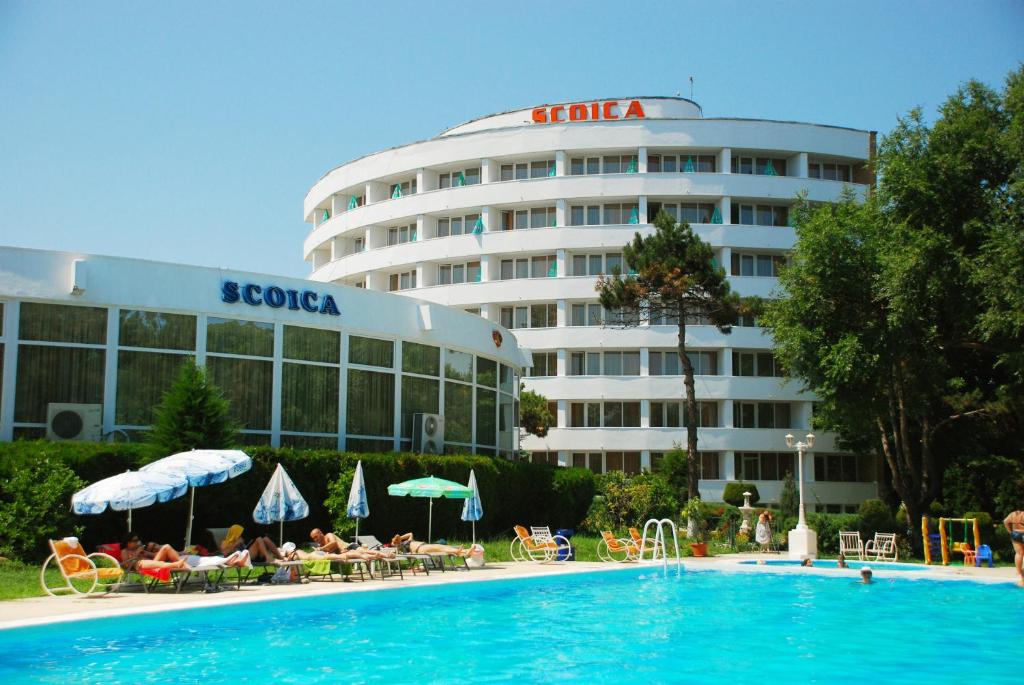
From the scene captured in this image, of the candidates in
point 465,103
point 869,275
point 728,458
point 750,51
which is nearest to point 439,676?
point 750,51

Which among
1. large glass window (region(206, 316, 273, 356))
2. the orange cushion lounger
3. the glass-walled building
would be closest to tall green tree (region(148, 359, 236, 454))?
the glass-walled building

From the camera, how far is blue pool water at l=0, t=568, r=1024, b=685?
12.1 meters

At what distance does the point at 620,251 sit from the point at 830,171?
1269 centimetres

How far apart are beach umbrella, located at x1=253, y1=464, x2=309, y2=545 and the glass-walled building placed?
4420 millimetres

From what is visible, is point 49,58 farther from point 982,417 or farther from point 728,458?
point 728,458

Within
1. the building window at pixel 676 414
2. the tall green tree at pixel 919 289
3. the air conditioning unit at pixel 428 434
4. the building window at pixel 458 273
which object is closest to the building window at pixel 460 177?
the building window at pixel 458 273

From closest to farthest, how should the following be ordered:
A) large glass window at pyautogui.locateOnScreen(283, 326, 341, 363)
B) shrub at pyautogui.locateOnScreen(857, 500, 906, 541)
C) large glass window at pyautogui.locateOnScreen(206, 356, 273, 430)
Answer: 1. large glass window at pyautogui.locateOnScreen(206, 356, 273, 430)
2. large glass window at pyautogui.locateOnScreen(283, 326, 341, 363)
3. shrub at pyautogui.locateOnScreen(857, 500, 906, 541)

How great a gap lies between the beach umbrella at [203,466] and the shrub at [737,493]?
33.6m

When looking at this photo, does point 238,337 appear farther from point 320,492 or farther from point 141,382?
point 320,492

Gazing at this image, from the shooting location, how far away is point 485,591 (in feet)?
65.5

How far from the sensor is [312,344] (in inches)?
1003

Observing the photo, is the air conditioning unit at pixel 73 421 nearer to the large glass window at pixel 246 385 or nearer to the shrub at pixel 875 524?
the large glass window at pixel 246 385

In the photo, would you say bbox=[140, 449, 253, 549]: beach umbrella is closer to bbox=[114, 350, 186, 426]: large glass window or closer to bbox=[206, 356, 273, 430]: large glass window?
bbox=[114, 350, 186, 426]: large glass window

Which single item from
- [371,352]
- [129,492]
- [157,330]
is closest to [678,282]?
[371,352]
